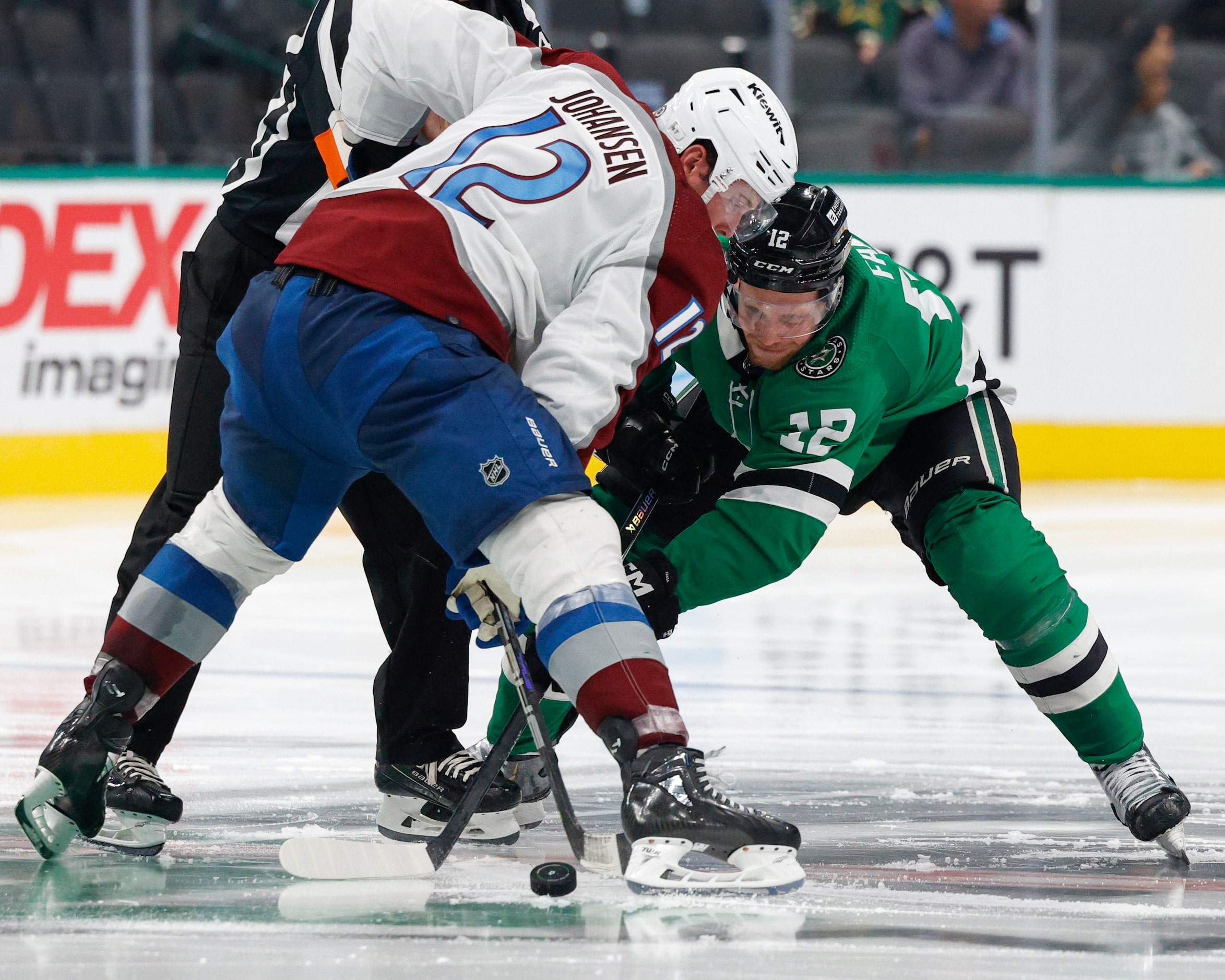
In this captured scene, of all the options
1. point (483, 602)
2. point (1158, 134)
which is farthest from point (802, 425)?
point (1158, 134)

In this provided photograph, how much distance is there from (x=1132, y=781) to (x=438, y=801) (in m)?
1.04

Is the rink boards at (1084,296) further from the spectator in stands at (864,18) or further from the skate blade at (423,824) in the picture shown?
the skate blade at (423,824)

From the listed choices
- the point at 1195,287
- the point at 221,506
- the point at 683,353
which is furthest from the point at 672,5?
the point at 221,506

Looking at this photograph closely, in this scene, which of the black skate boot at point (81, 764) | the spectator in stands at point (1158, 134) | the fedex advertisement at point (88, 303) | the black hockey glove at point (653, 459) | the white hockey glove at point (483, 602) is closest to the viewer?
the white hockey glove at point (483, 602)

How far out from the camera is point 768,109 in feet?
→ 8.29

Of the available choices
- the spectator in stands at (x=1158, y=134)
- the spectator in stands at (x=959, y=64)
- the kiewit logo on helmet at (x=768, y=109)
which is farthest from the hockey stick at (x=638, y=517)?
the spectator in stands at (x=1158, y=134)

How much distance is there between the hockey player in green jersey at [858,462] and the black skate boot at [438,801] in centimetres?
13

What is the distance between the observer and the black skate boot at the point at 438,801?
2.70 meters

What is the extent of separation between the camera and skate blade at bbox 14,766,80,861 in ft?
8.14

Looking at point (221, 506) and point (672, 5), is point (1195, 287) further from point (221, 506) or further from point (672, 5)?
point (221, 506)

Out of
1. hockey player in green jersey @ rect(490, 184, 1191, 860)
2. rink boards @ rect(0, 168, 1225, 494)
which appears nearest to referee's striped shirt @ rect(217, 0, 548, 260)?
hockey player in green jersey @ rect(490, 184, 1191, 860)

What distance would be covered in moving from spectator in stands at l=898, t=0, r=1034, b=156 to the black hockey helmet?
489cm

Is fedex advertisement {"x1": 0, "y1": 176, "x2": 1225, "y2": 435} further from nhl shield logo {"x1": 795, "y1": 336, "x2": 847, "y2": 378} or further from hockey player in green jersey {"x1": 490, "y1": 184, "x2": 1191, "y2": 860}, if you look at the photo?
nhl shield logo {"x1": 795, "y1": 336, "x2": 847, "y2": 378}

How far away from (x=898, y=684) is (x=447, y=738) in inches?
54.4
